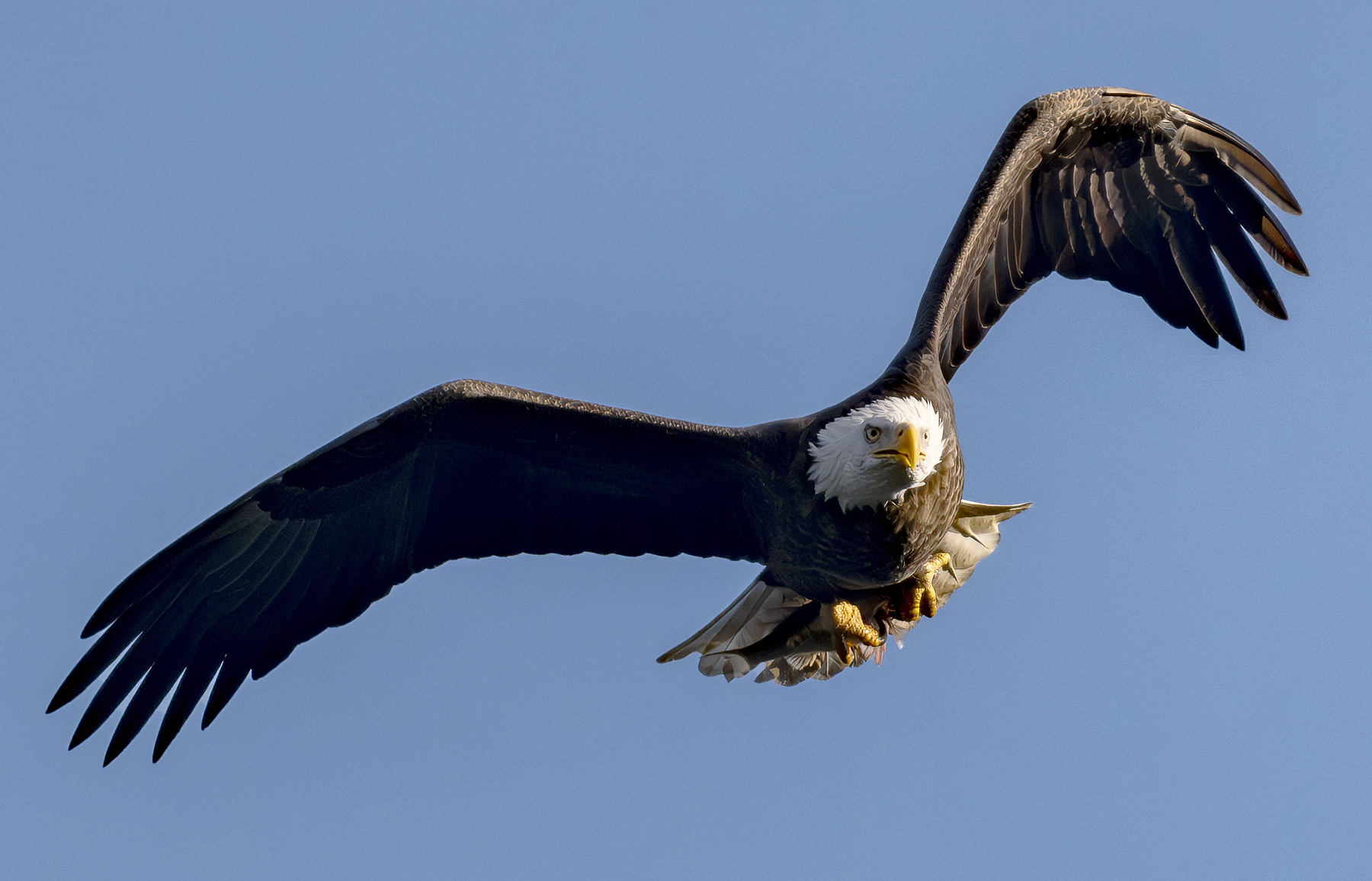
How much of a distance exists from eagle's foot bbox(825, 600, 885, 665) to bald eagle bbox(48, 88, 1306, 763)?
1cm

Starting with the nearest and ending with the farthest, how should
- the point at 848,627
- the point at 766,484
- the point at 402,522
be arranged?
the point at 766,484 < the point at 848,627 < the point at 402,522

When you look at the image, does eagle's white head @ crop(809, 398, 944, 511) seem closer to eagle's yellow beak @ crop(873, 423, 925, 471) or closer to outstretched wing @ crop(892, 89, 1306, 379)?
eagle's yellow beak @ crop(873, 423, 925, 471)

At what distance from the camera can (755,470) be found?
745cm

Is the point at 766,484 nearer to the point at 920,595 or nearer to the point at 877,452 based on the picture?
the point at 877,452

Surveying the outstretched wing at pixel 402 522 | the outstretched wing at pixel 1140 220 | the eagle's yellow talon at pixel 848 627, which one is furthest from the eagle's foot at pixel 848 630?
the outstretched wing at pixel 1140 220

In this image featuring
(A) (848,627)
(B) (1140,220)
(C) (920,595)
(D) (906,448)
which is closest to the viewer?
(D) (906,448)

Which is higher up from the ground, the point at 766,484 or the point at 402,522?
the point at 402,522

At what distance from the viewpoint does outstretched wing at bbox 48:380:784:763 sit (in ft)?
24.5

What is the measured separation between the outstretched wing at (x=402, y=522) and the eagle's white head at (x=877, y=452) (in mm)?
504

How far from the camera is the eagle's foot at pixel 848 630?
25.3ft

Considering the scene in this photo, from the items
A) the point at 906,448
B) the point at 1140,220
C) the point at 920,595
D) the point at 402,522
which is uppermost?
the point at 1140,220

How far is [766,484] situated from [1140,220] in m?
2.79

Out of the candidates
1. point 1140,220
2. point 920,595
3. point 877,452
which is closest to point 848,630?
point 920,595

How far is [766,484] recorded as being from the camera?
24.2 ft
